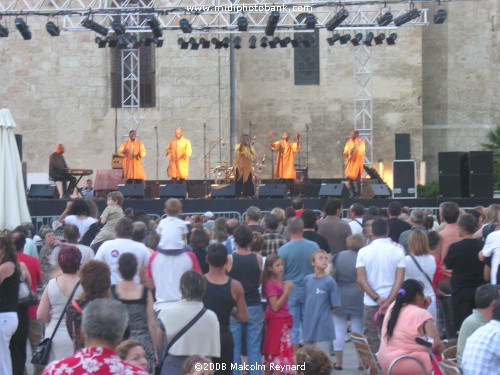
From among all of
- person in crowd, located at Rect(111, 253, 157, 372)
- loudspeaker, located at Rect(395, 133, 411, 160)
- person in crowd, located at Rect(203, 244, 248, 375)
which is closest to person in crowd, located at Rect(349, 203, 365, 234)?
person in crowd, located at Rect(203, 244, 248, 375)

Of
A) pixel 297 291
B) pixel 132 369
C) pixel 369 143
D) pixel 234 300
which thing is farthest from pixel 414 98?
pixel 132 369

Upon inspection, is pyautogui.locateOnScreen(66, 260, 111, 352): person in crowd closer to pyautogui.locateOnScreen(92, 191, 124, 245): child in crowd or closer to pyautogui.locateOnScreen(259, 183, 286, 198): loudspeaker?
pyautogui.locateOnScreen(92, 191, 124, 245): child in crowd

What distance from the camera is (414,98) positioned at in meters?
27.6

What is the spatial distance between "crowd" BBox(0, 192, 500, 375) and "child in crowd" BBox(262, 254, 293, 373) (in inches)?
0.4

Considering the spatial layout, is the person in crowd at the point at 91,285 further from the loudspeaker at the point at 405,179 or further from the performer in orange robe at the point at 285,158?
the performer in orange robe at the point at 285,158

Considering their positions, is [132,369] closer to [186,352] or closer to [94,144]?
[186,352]

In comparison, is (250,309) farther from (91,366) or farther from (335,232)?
(91,366)

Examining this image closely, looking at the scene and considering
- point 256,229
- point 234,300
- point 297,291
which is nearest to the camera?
point 234,300

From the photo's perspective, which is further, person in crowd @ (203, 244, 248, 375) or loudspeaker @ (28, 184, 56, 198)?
loudspeaker @ (28, 184, 56, 198)

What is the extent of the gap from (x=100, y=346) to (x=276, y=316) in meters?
4.00

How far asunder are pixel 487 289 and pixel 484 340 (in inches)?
37.5

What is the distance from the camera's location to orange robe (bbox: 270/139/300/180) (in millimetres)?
23703

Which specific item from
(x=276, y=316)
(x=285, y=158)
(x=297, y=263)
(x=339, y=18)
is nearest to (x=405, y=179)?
(x=285, y=158)

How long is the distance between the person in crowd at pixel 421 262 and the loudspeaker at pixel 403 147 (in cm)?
1718
